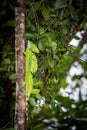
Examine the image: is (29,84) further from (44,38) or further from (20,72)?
(44,38)

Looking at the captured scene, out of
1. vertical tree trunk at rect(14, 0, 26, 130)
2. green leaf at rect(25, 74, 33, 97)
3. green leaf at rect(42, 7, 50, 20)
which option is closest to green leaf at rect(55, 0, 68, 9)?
green leaf at rect(42, 7, 50, 20)

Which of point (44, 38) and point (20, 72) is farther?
point (44, 38)

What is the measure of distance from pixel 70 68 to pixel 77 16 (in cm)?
300

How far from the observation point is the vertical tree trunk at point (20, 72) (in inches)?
58.0

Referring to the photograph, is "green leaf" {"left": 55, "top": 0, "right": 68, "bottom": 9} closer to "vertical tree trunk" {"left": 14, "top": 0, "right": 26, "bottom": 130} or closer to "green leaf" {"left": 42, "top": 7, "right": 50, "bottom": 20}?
"green leaf" {"left": 42, "top": 7, "right": 50, "bottom": 20}

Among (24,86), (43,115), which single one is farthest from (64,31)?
(43,115)

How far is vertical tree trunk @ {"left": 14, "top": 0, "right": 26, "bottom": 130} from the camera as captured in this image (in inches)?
58.0

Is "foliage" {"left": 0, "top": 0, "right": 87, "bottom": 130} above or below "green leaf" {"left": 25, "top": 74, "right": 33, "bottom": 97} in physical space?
above

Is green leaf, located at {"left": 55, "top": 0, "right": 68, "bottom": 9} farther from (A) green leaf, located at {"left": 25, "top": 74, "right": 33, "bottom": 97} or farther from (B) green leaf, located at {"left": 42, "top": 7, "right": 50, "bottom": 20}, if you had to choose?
(A) green leaf, located at {"left": 25, "top": 74, "right": 33, "bottom": 97}

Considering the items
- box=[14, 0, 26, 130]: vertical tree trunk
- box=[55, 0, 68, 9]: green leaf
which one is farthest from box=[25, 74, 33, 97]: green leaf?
box=[55, 0, 68, 9]: green leaf

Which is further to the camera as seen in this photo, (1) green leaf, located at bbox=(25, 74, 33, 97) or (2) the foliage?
(2) the foliage

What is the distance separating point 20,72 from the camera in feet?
4.93

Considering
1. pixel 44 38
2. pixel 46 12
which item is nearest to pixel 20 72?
pixel 44 38

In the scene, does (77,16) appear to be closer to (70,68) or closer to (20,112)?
(20,112)
